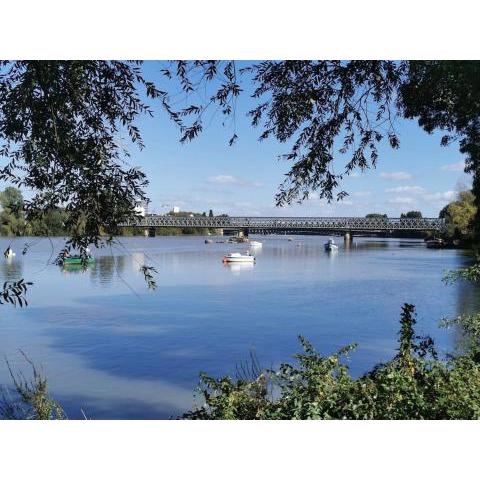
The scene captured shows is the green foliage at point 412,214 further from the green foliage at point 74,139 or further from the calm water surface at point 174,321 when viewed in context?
the green foliage at point 74,139

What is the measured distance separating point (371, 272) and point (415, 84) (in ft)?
38.0

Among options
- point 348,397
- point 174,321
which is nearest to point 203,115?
point 348,397

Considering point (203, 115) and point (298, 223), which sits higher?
point (203, 115)

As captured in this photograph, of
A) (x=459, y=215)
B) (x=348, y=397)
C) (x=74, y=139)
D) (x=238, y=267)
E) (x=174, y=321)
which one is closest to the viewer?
(x=348, y=397)

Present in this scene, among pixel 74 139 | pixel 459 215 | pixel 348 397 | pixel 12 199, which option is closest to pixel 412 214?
pixel 459 215

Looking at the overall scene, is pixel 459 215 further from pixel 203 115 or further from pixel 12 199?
pixel 12 199

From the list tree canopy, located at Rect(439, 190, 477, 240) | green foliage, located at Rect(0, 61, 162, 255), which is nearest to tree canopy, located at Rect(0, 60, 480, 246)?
green foliage, located at Rect(0, 61, 162, 255)

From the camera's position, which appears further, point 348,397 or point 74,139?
point 74,139

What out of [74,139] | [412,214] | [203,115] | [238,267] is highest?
[203,115]

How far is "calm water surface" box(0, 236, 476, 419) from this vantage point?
5770 millimetres

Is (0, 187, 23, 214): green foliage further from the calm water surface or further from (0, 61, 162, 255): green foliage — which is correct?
the calm water surface

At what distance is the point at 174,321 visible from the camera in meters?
9.62

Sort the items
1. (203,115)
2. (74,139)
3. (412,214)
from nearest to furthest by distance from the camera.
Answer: (74,139) < (203,115) < (412,214)
